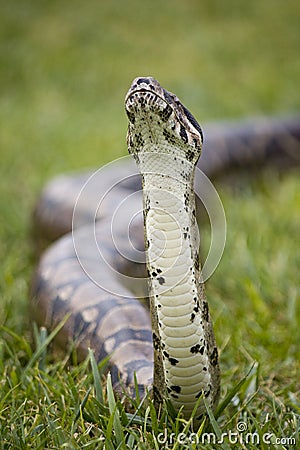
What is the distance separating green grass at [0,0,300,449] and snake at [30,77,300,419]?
0.44ft

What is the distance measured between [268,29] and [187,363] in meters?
10.9

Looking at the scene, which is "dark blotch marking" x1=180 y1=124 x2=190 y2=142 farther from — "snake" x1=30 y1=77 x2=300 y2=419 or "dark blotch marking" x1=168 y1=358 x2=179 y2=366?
"dark blotch marking" x1=168 y1=358 x2=179 y2=366

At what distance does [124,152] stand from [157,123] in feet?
16.2

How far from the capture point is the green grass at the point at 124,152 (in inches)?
88.6

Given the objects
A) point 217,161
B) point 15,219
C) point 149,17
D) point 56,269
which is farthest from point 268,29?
point 56,269

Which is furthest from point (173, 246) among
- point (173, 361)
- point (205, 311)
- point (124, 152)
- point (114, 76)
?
point (114, 76)

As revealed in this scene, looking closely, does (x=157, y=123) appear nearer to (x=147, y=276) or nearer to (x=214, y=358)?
(x=147, y=276)

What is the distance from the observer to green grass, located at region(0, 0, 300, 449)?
225 cm

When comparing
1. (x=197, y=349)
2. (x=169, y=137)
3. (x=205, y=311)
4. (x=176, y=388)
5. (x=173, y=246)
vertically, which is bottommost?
(x=176, y=388)

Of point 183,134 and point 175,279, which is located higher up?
point 183,134

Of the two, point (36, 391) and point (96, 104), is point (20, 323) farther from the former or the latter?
point (96, 104)

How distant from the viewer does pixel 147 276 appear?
2.14m

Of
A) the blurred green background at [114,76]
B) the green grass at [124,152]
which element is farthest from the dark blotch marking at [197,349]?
the blurred green background at [114,76]

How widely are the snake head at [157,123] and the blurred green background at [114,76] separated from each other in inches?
83.9
